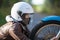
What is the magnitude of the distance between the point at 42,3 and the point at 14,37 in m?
7.70

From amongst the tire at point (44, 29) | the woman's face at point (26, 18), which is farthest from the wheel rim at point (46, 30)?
the woman's face at point (26, 18)

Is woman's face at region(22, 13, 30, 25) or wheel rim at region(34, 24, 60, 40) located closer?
woman's face at region(22, 13, 30, 25)

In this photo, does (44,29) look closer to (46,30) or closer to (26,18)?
(46,30)

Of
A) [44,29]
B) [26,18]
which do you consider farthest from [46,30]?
[26,18]

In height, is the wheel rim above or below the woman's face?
below

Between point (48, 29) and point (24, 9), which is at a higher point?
point (24, 9)

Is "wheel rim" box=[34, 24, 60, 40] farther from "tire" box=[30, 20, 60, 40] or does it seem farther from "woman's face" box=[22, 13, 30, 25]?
"woman's face" box=[22, 13, 30, 25]

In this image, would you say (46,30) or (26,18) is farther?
(46,30)

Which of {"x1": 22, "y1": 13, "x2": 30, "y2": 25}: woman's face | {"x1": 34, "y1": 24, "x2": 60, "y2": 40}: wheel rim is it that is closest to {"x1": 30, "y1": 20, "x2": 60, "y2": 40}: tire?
{"x1": 34, "y1": 24, "x2": 60, "y2": 40}: wheel rim

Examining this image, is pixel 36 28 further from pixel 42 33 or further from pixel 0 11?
pixel 0 11

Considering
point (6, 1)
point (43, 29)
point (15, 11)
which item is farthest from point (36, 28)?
point (6, 1)

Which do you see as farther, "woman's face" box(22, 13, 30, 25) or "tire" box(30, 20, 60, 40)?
"tire" box(30, 20, 60, 40)

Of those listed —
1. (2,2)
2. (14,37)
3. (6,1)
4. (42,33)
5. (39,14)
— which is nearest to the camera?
(14,37)

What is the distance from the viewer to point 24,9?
495 centimetres
